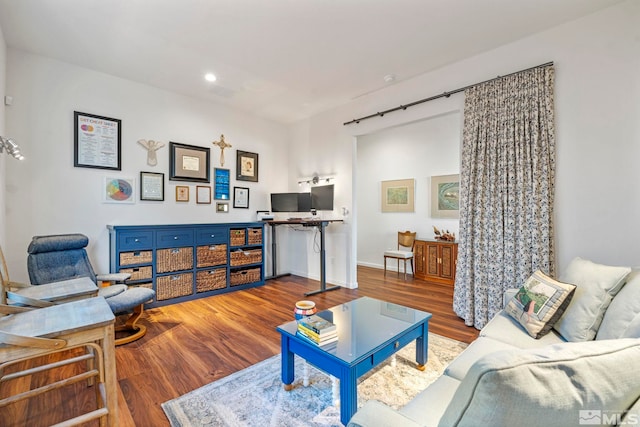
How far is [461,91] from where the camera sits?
318 cm

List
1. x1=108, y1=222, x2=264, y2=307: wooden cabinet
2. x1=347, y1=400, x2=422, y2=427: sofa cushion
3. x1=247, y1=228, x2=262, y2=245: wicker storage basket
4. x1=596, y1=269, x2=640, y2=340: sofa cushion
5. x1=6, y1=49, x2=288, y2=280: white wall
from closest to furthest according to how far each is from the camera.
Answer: x1=347, y1=400, x2=422, y2=427: sofa cushion → x1=596, y1=269, x2=640, y2=340: sofa cushion → x1=6, y1=49, x2=288, y2=280: white wall → x1=108, y1=222, x2=264, y2=307: wooden cabinet → x1=247, y1=228, x2=262, y2=245: wicker storage basket

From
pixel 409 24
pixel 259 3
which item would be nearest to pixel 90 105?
pixel 259 3

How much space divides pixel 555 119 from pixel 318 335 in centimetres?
287

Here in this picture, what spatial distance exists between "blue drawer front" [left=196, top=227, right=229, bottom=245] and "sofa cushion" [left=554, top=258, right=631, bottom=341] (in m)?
3.82

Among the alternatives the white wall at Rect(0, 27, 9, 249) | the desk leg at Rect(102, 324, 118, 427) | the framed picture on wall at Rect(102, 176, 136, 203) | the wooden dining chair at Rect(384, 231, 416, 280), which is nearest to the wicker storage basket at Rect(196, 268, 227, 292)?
the framed picture on wall at Rect(102, 176, 136, 203)

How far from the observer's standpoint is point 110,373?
1.41 metres

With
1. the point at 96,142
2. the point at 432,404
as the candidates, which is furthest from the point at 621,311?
the point at 96,142

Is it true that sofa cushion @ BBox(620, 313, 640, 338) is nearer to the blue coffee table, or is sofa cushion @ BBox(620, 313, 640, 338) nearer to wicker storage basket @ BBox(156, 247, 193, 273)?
the blue coffee table

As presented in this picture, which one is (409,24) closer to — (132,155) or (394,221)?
(132,155)

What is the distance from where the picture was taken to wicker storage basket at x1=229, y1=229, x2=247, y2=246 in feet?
14.1

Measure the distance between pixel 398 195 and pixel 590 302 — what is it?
437 cm

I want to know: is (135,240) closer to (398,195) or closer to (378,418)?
(378,418)

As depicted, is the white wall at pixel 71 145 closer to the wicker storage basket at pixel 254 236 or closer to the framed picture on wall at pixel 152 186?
the framed picture on wall at pixel 152 186

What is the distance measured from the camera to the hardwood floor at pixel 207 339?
1.82m
